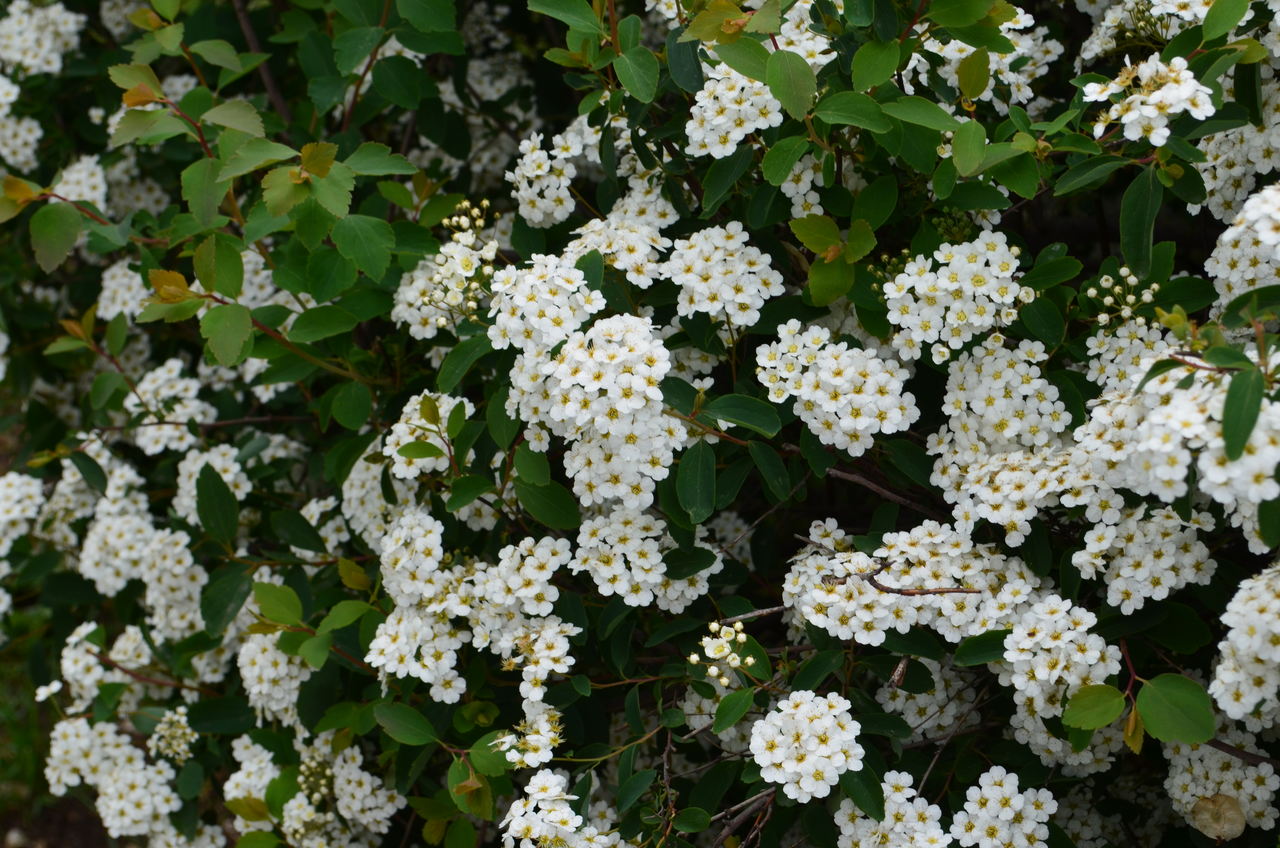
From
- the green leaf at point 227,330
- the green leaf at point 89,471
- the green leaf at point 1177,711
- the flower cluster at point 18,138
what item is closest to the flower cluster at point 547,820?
the green leaf at point 1177,711

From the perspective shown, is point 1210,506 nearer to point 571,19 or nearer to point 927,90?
point 927,90

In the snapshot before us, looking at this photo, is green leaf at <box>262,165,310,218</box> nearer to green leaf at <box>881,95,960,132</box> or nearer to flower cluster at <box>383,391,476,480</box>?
flower cluster at <box>383,391,476,480</box>

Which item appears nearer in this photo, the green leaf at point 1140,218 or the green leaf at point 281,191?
the green leaf at point 1140,218

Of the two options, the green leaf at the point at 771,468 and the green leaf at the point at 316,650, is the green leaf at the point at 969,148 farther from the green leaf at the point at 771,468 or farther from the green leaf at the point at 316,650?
the green leaf at the point at 316,650

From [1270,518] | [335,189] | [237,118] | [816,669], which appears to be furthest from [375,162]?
[1270,518]

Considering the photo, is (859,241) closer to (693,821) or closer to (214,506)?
(693,821)

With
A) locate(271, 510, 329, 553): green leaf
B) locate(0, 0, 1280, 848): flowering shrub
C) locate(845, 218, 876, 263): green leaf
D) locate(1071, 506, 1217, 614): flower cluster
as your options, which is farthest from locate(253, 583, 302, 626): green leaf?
locate(1071, 506, 1217, 614): flower cluster

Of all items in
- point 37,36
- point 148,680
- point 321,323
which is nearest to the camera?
point 321,323
